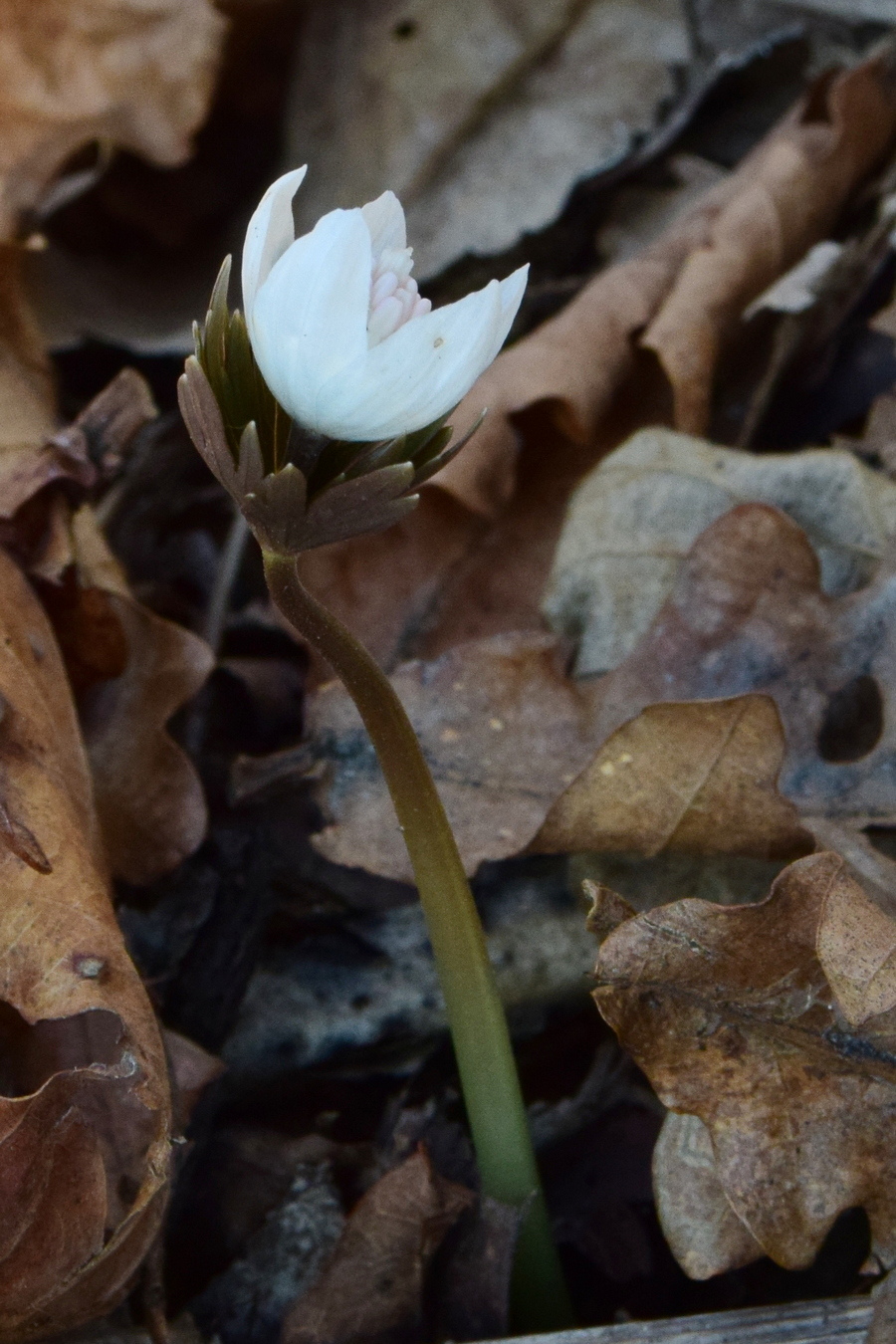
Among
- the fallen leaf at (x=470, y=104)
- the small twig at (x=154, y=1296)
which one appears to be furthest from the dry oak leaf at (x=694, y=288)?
the small twig at (x=154, y=1296)

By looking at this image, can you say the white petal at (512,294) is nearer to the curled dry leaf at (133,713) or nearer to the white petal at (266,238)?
the white petal at (266,238)

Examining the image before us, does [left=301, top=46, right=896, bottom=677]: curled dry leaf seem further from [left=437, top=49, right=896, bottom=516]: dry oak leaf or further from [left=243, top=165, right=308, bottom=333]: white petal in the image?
[left=243, top=165, right=308, bottom=333]: white petal

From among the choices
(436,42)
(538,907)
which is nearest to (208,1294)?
(538,907)

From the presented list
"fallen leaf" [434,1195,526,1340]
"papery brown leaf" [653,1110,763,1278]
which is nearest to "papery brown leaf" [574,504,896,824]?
"papery brown leaf" [653,1110,763,1278]

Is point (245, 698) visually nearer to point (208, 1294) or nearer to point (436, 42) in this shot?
point (208, 1294)

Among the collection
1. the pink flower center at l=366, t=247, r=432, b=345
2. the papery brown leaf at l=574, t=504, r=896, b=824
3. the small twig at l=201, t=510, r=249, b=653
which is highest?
the pink flower center at l=366, t=247, r=432, b=345

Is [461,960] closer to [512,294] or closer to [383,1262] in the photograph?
[383,1262]

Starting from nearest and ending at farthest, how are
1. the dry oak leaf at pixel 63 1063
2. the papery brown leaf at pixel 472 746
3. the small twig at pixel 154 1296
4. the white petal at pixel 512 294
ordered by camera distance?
the white petal at pixel 512 294 → the dry oak leaf at pixel 63 1063 → the small twig at pixel 154 1296 → the papery brown leaf at pixel 472 746
